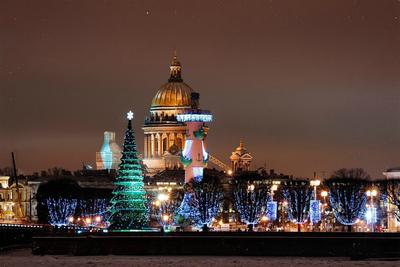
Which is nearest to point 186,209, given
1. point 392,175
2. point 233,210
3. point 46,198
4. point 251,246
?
point 233,210

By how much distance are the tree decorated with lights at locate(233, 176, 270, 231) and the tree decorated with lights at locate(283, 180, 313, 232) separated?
1.90 m

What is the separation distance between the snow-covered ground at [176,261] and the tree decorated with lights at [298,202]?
42107 millimetres

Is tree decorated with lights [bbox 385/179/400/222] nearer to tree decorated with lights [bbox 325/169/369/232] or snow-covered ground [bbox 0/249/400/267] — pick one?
tree decorated with lights [bbox 325/169/369/232]

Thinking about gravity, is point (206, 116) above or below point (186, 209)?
above

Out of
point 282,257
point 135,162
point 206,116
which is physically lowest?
point 282,257

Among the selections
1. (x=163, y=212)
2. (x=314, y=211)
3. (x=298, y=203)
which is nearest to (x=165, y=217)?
(x=163, y=212)

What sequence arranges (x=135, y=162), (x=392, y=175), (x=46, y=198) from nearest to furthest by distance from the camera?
1. (x=135, y=162)
2. (x=46, y=198)
3. (x=392, y=175)

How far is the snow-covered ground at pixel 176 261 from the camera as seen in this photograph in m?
72.3

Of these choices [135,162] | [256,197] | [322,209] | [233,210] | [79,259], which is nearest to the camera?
[79,259]

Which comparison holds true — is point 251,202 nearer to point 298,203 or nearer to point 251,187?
point 298,203

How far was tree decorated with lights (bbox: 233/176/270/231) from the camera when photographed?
12475 cm

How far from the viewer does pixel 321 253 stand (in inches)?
3054

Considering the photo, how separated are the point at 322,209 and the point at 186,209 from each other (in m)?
11.3

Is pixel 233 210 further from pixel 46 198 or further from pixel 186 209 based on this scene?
pixel 46 198
